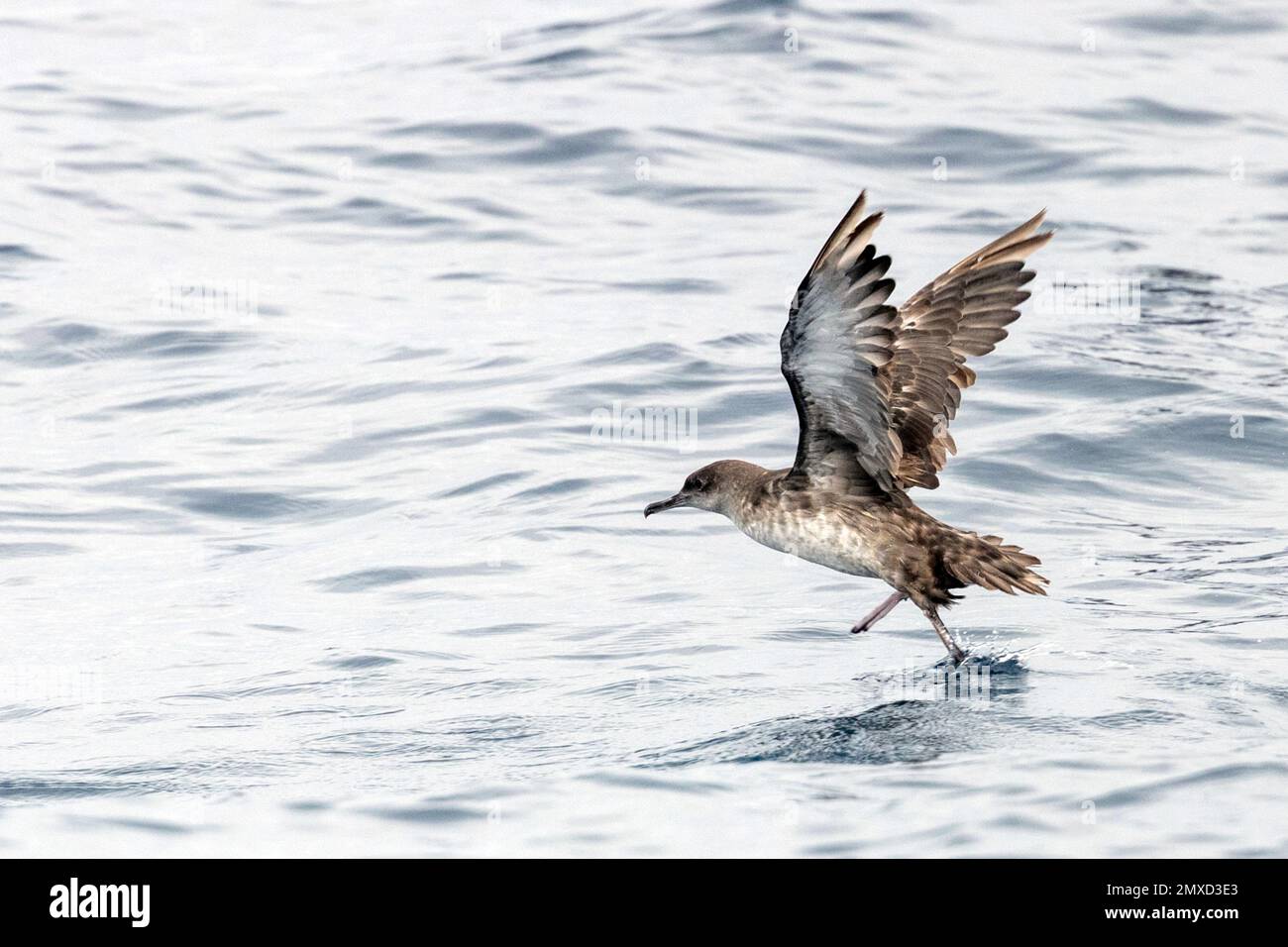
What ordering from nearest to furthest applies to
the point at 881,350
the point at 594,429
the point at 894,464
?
the point at 881,350
the point at 894,464
the point at 594,429

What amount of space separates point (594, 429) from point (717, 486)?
4342 mm

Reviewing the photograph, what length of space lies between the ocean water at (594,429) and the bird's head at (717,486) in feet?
2.60

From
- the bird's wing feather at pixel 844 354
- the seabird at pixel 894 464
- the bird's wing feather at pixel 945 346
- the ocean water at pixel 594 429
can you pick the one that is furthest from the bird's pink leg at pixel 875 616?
the bird's wing feather at pixel 844 354

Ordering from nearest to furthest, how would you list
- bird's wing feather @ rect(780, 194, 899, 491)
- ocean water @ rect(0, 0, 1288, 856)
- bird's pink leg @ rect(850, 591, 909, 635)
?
bird's wing feather @ rect(780, 194, 899, 491) < ocean water @ rect(0, 0, 1288, 856) < bird's pink leg @ rect(850, 591, 909, 635)

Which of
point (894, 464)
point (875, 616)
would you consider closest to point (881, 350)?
point (894, 464)

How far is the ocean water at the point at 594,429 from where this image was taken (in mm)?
7441

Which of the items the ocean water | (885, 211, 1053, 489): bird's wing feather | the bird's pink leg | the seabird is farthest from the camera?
the bird's pink leg

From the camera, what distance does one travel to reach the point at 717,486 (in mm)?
9070

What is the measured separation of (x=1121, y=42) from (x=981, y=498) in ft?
44.0

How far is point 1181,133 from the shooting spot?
20.2 m

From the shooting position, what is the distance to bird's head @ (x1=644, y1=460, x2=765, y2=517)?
8.96 m

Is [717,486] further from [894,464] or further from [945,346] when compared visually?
[945,346]

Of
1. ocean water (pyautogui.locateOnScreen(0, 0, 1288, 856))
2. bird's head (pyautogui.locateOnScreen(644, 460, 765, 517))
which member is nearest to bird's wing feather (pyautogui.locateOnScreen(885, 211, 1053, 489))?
→ bird's head (pyautogui.locateOnScreen(644, 460, 765, 517))

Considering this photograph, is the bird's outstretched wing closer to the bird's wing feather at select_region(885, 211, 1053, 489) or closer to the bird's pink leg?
the bird's wing feather at select_region(885, 211, 1053, 489)
